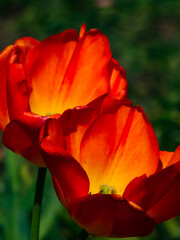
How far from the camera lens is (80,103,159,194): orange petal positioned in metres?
0.75

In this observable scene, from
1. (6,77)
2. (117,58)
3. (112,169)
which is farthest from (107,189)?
(117,58)

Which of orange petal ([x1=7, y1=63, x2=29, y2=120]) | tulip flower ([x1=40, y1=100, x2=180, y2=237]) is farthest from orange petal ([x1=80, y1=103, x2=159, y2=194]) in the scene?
orange petal ([x1=7, y1=63, x2=29, y2=120])

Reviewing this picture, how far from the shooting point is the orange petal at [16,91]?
0.74m

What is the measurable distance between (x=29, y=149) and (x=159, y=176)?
21 centimetres

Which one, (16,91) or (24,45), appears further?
(24,45)

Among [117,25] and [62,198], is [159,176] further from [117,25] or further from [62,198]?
[117,25]

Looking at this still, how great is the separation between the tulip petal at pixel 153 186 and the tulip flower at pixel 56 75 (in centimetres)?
17

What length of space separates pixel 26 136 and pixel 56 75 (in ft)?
0.68

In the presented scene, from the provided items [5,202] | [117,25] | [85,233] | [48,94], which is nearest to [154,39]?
[117,25]

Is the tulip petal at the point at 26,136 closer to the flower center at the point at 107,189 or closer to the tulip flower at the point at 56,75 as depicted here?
the tulip flower at the point at 56,75

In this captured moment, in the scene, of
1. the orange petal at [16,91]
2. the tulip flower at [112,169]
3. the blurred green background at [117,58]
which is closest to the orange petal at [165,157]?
the tulip flower at [112,169]

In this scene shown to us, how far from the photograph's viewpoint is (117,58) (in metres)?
2.75

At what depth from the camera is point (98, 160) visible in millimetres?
800

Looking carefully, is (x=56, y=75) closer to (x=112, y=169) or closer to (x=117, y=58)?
(x=112, y=169)
